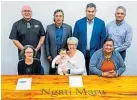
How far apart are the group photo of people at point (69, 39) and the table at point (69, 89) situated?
0.20m

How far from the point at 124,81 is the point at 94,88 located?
0.39 meters

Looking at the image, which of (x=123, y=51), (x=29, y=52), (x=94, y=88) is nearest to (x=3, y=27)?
(x=29, y=52)

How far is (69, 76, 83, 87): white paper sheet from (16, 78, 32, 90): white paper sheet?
1.44 feet

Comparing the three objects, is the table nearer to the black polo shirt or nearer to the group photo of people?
the group photo of people

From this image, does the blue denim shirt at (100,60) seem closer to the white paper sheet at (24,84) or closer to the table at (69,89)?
the table at (69,89)

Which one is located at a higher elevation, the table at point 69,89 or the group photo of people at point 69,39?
the group photo of people at point 69,39

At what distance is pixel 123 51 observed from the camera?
4.27m

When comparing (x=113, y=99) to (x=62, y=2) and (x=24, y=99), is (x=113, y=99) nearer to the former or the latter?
(x=24, y=99)

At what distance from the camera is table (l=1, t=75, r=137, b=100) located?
2814mm

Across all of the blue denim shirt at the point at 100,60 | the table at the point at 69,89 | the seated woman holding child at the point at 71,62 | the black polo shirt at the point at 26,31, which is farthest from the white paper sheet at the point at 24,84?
the black polo shirt at the point at 26,31

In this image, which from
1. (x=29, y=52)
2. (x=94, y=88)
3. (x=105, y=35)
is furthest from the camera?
(x=105, y=35)

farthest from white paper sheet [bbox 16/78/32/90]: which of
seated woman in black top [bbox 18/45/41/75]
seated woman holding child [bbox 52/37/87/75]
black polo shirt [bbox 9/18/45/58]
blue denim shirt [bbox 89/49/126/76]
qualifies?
black polo shirt [bbox 9/18/45/58]

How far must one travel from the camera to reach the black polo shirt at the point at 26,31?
13.4ft

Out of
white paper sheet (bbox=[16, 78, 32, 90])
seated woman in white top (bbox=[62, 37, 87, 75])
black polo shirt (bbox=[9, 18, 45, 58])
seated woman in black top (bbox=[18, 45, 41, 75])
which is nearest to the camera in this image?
white paper sheet (bbox=[16, 78, 32, 90])
